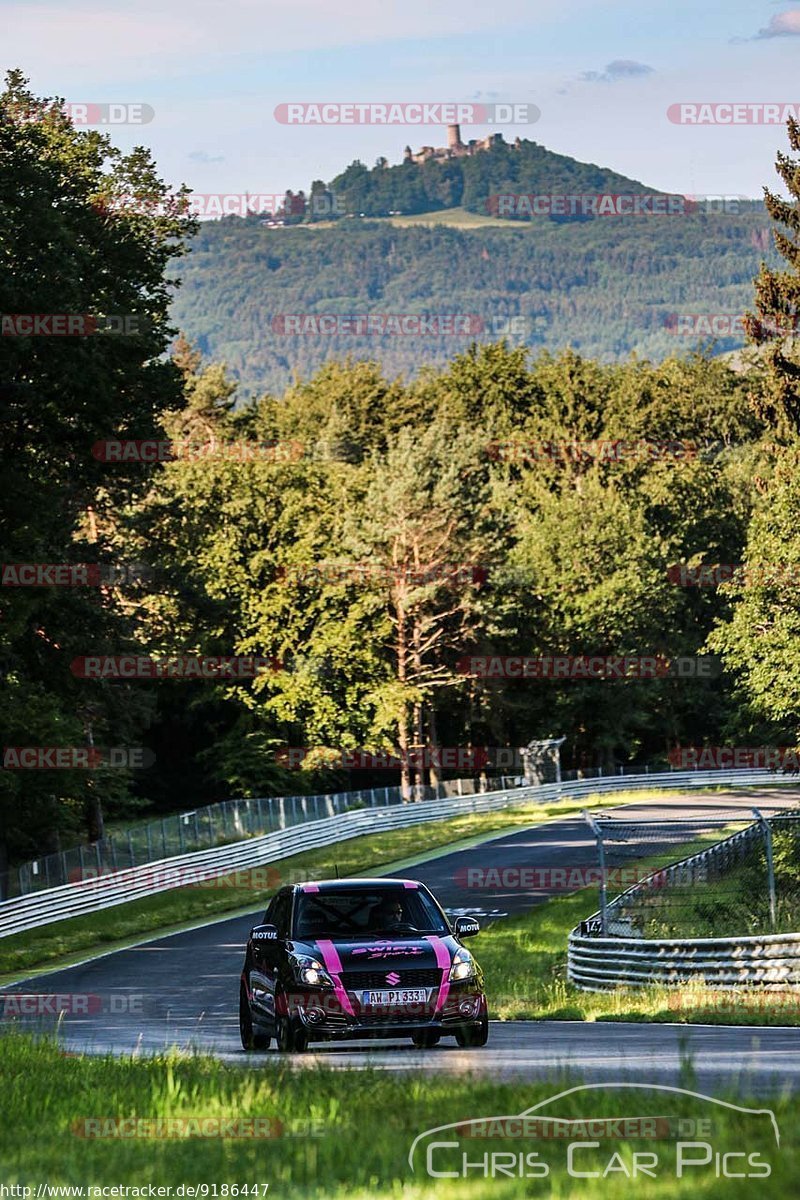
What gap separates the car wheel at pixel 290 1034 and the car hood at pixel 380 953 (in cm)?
52

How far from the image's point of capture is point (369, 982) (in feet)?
46.1

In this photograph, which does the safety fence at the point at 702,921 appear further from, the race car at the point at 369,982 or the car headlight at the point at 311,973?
the car headlight at the point at 311,973

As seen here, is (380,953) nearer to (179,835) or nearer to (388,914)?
(388,914)

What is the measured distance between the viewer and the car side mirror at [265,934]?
15.0 metres

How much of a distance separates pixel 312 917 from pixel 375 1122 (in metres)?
6.97

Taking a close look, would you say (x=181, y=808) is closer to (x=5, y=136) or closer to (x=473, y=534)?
(x=473, y=534)

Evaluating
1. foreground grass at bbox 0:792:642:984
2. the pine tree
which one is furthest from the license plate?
the pine tree

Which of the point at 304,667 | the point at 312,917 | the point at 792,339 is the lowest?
the point at 304,667

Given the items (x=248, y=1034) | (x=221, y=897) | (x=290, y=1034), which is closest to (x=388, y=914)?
(x=290, y=1034)

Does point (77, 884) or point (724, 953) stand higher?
point (724, 953)

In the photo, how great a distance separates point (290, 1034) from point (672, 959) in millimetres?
8600

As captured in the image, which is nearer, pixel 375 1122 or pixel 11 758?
pixel 375 1122

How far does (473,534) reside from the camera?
7819 cm

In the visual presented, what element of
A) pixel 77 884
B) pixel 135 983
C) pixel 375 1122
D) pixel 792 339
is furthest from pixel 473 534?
pixel 375 1122
